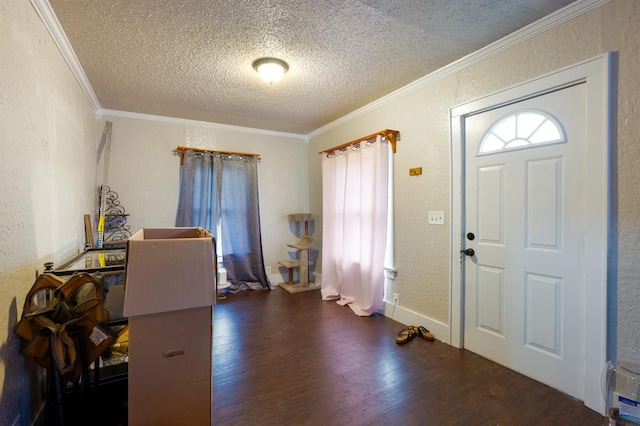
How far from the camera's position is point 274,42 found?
2.26 metres

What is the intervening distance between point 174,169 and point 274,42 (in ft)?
8.76

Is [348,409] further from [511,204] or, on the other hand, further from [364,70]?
[364,70]

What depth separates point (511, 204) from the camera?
2291 millimetres

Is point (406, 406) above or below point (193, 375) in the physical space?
below

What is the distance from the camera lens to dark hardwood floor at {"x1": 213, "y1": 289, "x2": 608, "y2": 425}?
1.77 m

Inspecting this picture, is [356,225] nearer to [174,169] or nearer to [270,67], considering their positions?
[270,67]

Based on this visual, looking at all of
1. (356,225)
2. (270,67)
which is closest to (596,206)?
(356,225)

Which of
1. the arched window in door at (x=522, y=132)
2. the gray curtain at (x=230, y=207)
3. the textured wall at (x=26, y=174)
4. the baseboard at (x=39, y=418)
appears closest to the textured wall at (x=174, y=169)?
the gray curtain at (x=230, y=207)

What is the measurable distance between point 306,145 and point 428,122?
266 centimetres

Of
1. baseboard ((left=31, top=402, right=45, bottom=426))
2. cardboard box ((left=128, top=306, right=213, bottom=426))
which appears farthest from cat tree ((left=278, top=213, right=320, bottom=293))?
cardboard box ((left=128, top=306, right=213, bottom=426))

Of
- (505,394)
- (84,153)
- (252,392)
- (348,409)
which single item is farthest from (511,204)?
(84,153)

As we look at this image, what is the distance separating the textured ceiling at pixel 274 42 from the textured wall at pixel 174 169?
66 cm

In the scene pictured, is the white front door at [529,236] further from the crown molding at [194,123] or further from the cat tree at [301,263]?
the crown molding at [194,123]

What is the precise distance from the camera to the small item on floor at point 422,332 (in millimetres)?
2793
